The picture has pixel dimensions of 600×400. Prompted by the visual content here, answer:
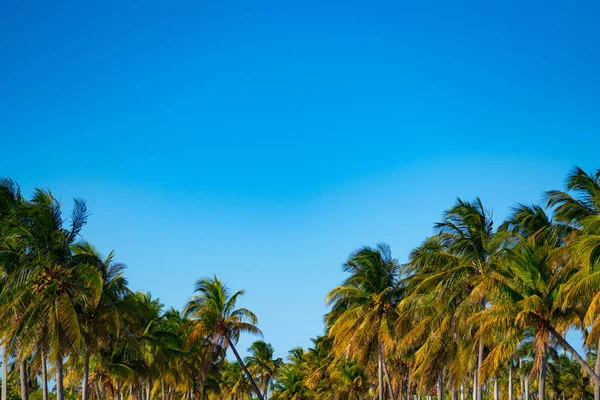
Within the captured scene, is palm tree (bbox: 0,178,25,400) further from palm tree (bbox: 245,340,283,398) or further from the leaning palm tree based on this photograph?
palm tree (bbox: 245,340,283,398)

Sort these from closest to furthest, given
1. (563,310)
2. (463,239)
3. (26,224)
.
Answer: (563,310) → (26,224) → (463,239)

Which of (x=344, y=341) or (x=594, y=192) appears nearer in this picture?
(x=594, y=192)

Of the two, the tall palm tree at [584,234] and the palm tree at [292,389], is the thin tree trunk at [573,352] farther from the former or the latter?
the palm tree at [292,389]

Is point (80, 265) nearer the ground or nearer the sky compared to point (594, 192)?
nearer the ground

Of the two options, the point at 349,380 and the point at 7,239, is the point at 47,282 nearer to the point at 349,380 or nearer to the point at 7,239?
the point at 7,239

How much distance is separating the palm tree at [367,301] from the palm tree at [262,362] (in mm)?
44341

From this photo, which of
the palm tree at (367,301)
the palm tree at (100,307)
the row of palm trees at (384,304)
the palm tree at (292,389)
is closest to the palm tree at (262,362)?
the palm tree at (292,389)

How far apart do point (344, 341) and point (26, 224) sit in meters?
21.8

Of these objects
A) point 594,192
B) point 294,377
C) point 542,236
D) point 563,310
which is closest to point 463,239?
point 542,236

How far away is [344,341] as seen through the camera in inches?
1737

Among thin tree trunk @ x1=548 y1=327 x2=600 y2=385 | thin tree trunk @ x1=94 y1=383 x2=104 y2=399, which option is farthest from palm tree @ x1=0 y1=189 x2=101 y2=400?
thin tree trunk @ x1=94 y1=383 x2=104 y2=399

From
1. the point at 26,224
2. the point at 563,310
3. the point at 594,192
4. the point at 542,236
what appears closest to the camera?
the point at 563,310

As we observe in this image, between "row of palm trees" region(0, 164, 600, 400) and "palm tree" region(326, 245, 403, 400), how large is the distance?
8 cm

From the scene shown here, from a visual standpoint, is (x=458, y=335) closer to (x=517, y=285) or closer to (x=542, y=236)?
(x=542, y=236)
